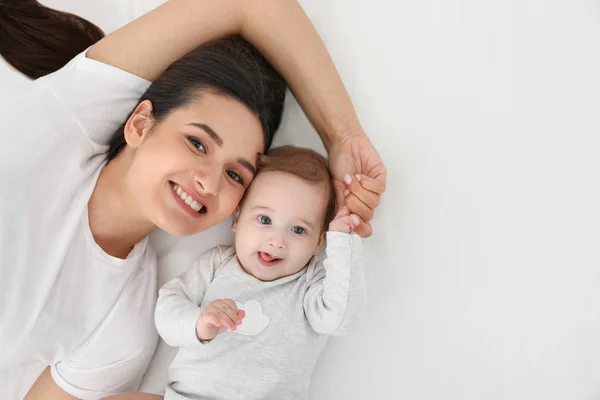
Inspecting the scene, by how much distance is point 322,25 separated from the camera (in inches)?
56.5

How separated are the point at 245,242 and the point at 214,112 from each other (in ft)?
0.90

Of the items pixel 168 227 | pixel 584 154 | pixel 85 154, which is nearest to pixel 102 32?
pixel 85 154

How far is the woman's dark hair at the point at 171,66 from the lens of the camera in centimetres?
117

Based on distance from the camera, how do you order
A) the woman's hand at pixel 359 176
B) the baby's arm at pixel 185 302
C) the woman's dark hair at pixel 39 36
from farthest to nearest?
the woman's dark hair at pixel 39 36, the woman's hand at pixel 359 176, the baby's arm at pixel 185 302

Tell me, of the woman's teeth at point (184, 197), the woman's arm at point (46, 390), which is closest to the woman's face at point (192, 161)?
the woman's teeth at point (184, 197)

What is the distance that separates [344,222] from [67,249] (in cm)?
57

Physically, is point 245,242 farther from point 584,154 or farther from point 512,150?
point 584,154

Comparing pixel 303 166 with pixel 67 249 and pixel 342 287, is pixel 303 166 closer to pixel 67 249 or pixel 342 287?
pixel 342 287

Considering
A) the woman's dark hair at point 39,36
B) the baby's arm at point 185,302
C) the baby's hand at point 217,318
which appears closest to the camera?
the baby's hand at point 217,318

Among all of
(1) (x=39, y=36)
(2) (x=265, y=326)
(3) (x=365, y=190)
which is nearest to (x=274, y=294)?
(2) (x=265, y=326)

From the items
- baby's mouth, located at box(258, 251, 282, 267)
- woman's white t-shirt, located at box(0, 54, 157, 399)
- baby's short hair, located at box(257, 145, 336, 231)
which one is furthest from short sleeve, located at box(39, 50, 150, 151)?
baby's mouth, located at box(258, 251, 282, 267)

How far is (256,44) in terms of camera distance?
1331 mm

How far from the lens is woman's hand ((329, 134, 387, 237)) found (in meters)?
1.21

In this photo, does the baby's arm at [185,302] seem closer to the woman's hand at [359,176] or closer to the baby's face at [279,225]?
the baby's face at [279,225]
